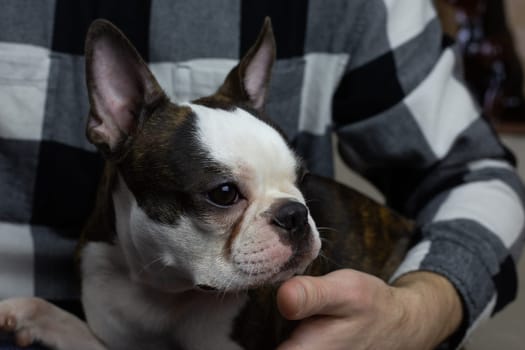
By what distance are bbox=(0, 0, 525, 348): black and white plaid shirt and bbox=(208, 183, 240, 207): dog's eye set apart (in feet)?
1.07

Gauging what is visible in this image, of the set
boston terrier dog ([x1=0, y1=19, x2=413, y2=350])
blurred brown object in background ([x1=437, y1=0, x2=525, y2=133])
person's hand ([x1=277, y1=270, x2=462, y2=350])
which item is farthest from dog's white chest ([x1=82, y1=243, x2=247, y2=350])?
blurred brown object in background ([x1=437, y1=0, x2=525, y2=133])

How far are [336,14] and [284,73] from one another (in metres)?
0.13

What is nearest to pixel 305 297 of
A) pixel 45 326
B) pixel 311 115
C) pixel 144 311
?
pixel 144 311

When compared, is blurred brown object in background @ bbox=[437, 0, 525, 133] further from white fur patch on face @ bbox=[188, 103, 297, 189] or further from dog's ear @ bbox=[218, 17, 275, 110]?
white fur patch on face @ bbox=[188, 103, 297, 189]

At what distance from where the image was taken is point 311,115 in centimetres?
121

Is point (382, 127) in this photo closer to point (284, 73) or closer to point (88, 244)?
point (284, 73)

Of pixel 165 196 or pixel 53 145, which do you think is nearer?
pixel 165 196

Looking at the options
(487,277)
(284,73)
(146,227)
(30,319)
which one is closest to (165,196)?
(146,227)

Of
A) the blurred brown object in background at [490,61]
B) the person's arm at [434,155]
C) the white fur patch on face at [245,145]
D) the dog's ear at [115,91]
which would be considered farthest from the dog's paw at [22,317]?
the blurred brown object in background at [490,61]

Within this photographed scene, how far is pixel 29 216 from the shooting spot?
1.04 m

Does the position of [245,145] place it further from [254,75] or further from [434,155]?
[434,155]

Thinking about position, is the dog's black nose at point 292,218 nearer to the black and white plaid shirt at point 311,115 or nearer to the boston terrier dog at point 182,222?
the boston terrier dog at point 182,222

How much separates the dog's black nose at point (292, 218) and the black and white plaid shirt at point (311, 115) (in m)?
0.32

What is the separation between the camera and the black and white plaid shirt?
1.04 m
